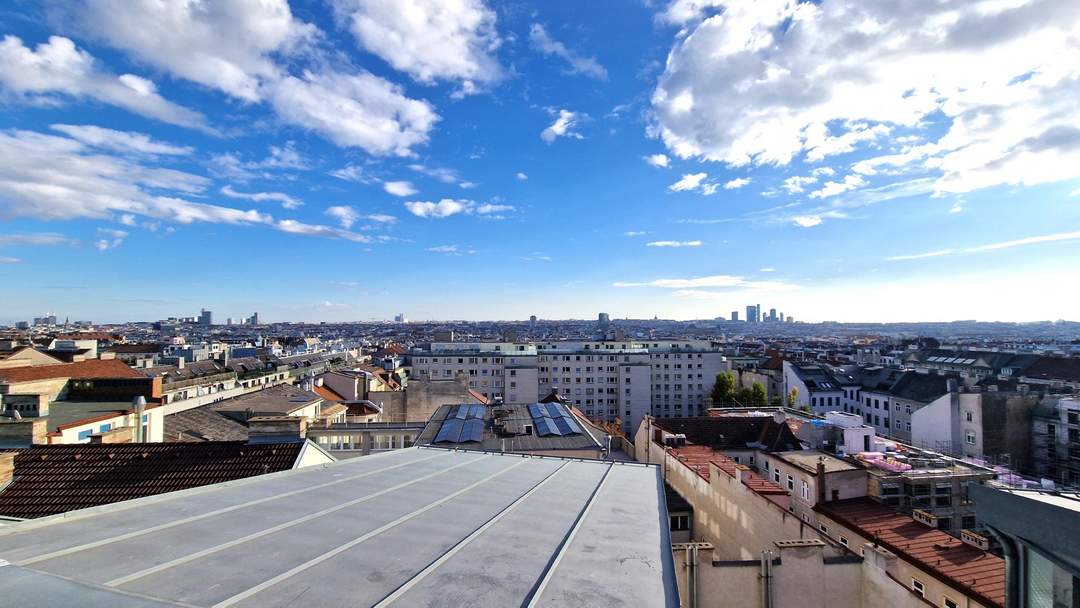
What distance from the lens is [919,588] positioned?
15.0 m

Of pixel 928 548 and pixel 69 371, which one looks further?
pixel 69 371

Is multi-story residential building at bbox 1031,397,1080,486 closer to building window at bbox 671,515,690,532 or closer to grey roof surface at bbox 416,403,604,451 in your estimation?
building window at bbox 671,515,690,532

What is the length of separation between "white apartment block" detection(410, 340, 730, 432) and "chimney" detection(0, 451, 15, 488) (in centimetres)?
5871

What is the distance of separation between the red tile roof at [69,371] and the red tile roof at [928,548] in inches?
1615

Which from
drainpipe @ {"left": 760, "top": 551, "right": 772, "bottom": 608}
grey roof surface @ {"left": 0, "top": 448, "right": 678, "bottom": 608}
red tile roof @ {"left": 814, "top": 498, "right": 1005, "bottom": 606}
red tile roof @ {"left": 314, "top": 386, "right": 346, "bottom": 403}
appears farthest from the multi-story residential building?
red tile roof @ {"left": 314, "top": 386, "right": 346, "bottom": 403}

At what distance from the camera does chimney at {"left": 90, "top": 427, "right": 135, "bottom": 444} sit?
18.3 meters

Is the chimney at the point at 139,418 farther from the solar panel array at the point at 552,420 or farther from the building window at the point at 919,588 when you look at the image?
the building window at the point at 919,588

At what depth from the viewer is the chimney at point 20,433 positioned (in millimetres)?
17156

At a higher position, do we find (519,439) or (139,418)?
(139,418)

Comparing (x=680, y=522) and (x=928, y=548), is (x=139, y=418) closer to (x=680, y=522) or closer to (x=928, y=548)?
(x=680, y=522)

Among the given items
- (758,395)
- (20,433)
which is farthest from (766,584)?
(758,395)

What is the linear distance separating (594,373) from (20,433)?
215 ft

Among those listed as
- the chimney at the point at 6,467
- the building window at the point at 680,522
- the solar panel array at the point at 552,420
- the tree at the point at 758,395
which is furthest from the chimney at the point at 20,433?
the tree at the point at 758,395

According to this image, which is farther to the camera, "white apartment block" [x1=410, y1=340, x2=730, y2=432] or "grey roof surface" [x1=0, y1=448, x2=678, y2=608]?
"white apartment block" [x1=410, y1=340, x2=730, y2=432]
